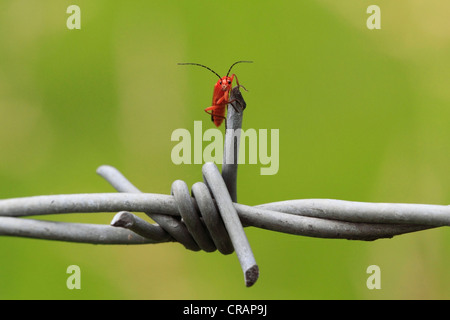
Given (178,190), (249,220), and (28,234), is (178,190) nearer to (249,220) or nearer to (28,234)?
(249,220)

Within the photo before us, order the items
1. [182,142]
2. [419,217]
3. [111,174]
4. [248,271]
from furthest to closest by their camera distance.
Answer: [182,142], [111,174], [419,217], [248,271]

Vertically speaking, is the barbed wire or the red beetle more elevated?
the red beetle

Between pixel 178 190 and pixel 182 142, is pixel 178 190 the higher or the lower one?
the lower one

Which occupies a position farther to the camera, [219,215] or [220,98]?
[220,98]

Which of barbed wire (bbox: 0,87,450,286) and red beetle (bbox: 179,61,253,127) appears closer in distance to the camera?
barbed wire (bbox: 0,87,450,286)

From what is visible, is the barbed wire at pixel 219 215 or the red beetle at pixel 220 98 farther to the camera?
the red beetle at pixel 220 98

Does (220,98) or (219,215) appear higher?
(220,98)

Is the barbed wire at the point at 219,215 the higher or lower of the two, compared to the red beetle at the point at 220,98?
lower

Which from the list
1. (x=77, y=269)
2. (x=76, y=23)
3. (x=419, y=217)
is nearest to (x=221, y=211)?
(x=419, y=217)
